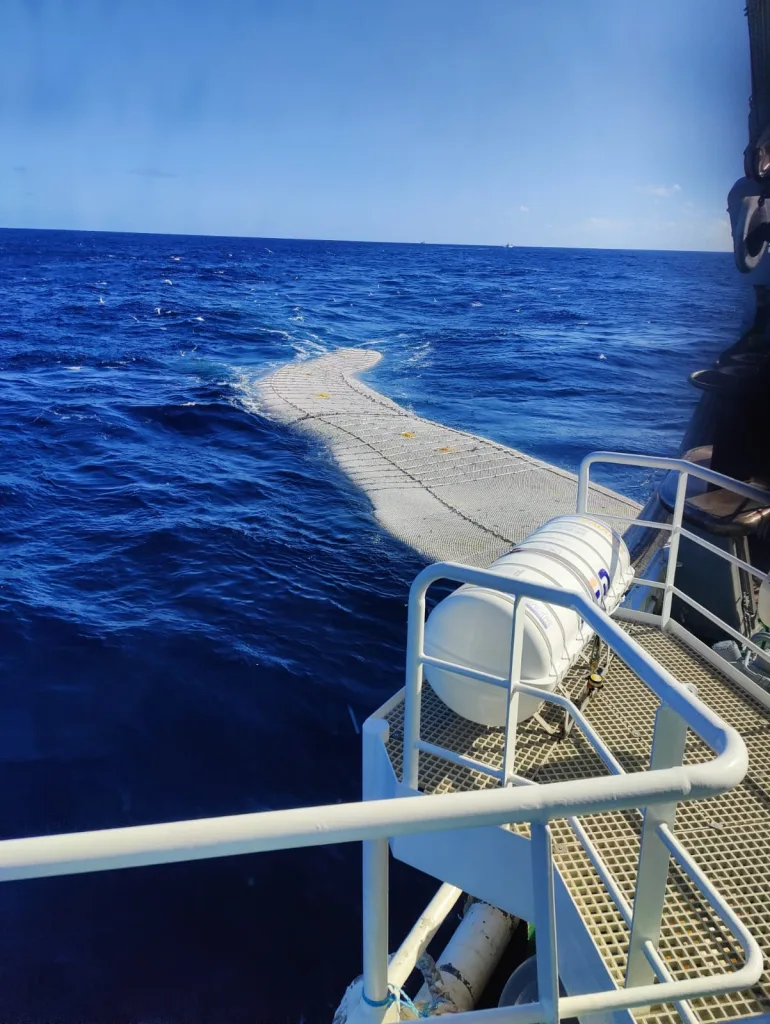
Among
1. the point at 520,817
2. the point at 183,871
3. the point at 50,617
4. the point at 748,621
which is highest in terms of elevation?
the point at 520,817

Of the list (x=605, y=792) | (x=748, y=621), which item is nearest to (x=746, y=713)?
(x=748, y=621)

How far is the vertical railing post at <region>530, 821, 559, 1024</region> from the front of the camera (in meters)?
1.77

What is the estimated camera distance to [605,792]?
159 centimetres

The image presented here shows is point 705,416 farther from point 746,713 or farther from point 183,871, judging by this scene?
point 183,871

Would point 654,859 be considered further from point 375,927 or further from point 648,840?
point 375,927

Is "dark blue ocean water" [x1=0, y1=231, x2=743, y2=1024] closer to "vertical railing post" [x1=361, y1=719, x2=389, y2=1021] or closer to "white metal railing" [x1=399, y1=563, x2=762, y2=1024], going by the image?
"vertical railing post" [x1=361, y1=719, x2=389, y2=1021]

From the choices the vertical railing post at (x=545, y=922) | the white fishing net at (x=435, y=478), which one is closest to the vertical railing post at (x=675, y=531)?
the vertical railing post at (x=545, y=922)

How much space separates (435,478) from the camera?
17328 mm

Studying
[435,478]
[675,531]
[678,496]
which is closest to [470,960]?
[675,531]

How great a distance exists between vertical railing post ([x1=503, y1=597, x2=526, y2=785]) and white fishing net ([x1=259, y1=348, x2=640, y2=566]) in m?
9.04

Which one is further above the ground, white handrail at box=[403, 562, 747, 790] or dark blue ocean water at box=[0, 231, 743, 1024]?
white handrail at box=[403, 562, 747, 790]

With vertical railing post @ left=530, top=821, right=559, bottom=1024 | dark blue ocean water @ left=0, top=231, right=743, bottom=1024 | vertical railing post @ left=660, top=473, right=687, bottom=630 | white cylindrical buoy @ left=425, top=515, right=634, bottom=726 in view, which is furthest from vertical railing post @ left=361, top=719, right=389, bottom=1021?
dark blue ocean water @ left=0, top=231, right=743, bottom=1024

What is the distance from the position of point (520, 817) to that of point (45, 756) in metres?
8.56

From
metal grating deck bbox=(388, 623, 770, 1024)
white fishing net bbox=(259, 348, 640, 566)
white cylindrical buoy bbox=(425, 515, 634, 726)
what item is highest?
white cylindrical buoy bbox=(425, 515, 634, 726)
